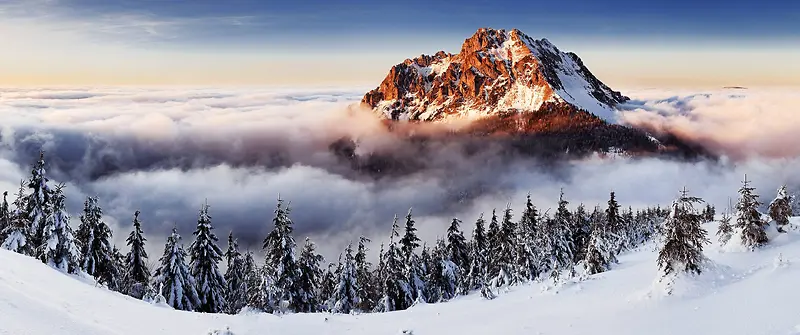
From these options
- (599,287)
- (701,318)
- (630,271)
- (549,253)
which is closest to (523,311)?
(599,287)

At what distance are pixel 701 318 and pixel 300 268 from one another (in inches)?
1104

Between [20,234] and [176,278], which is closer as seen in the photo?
[20,234]

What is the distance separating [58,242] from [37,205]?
14.5 feet

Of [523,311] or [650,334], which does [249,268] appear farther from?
[650,334]

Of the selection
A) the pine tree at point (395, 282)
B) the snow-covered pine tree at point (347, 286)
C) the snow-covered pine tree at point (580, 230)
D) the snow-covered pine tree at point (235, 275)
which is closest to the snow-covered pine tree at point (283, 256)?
the snow-covered pine tree at point (347, 286)

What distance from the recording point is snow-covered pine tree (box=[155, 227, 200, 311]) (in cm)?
3569

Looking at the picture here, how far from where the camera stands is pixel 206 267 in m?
38.0

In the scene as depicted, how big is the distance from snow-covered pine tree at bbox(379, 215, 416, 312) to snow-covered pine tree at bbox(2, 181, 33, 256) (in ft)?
85.3

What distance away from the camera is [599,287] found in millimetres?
23969

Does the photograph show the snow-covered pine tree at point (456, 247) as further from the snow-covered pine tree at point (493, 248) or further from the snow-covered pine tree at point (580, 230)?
the snow-covered pine tree at point (580, 230)

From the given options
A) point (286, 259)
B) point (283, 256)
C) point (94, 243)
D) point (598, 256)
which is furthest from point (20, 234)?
point (598, 256)

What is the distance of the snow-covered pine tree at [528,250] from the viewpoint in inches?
1853

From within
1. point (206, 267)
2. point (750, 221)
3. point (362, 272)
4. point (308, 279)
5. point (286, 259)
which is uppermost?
point (750, 221)

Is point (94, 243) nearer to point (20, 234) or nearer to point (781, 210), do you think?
point (20, 234)
